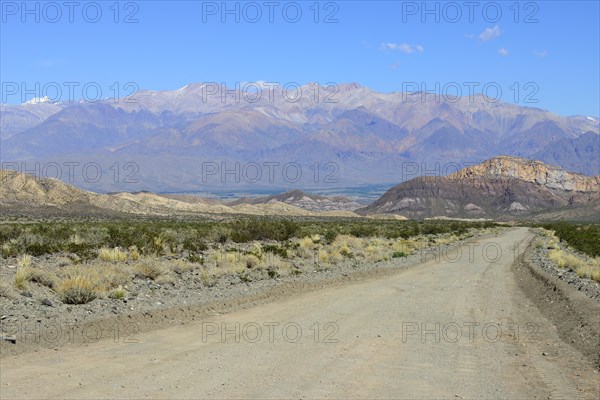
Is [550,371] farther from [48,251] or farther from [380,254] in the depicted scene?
[380,254]

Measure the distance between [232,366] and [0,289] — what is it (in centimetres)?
730

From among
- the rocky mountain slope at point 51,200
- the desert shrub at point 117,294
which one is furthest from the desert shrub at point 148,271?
the rocky mountain slope at point 51,200

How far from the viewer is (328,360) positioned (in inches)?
414

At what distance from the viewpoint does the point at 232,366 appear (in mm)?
9969

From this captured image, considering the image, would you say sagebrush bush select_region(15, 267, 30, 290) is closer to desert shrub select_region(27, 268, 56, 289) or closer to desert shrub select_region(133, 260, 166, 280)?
desert shrub select_region(27, 268, 56, 289)

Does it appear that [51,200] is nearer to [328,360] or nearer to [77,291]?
[77,291]

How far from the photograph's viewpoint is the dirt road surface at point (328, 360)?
29.0 feet

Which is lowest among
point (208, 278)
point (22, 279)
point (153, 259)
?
point (208, 278)

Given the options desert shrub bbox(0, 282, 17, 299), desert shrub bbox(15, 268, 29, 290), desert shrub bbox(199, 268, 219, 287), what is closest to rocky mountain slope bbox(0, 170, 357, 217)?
desert shrub bbox(199, 268, 219, 287)

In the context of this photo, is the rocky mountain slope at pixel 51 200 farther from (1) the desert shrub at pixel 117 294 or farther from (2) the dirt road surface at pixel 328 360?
(2) the dirt road surface at pixel 328 360

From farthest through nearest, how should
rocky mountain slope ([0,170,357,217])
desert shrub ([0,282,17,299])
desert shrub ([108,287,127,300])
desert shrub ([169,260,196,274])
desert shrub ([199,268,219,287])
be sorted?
rocky mountain slope ([0,170,357,217]) < desert shrub ([169,260,196,274]) < desert shrub ([199,268,219,287]) < desert shrub ([108,287,127,300]) < desert shrub ([0,282,17,299])

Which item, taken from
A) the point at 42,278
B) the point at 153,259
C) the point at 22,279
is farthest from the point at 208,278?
the point at 22,279

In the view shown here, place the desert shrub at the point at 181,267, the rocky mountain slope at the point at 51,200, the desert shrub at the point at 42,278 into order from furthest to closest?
the rocky mountain slope at the point at 51,200
the desert shrub at the point at 181,267
the desert shrub at the point at 42,278

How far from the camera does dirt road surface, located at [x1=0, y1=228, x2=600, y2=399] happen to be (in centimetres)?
884
